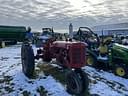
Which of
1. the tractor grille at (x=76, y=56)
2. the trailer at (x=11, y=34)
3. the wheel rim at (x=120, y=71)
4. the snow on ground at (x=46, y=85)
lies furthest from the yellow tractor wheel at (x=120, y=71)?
the trailer at (x=11, y=34)

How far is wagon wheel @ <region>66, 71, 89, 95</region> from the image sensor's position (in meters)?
6.80

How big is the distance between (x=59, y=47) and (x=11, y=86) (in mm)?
1998

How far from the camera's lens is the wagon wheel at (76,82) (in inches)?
268

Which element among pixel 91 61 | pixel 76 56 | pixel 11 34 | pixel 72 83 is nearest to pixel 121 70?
pixel 91 61

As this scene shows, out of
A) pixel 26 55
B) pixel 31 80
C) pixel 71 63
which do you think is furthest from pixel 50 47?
pixel 71 63

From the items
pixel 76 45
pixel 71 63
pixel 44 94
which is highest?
pixel 76 45

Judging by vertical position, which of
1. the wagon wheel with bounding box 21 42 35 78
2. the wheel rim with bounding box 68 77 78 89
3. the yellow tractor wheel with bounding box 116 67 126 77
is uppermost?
the wagon wheel with bounding box 21 42 35 78

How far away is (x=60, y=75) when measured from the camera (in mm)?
8719

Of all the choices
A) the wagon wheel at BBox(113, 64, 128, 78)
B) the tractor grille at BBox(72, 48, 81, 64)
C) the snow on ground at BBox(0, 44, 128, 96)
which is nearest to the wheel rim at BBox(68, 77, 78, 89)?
the snow on ground at BBox(0, 44, 128, 96)

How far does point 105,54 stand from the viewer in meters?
12.1

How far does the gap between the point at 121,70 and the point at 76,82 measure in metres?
3.87

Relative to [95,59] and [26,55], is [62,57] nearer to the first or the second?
[26,55]

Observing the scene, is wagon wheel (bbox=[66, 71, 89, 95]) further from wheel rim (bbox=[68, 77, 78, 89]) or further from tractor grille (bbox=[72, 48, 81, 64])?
tractor grille (bbox=[72, 48, 81, 64])

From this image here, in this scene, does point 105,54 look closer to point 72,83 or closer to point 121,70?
point 121,70
